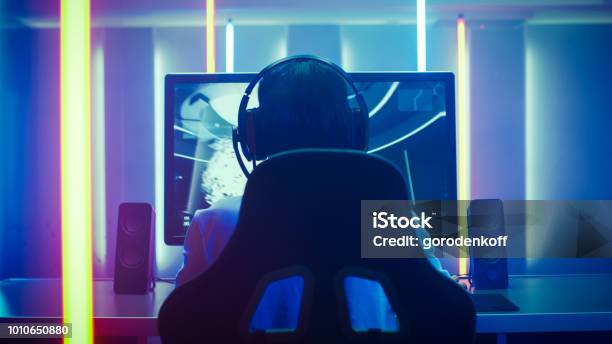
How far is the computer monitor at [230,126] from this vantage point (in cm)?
137

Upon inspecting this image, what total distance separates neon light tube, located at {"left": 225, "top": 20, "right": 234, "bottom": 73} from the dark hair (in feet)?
2.81

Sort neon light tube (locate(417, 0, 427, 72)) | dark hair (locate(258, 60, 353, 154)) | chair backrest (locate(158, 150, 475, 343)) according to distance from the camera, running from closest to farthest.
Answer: chair backrest (locate(158, 150, 475, 343)) → dark hair (locate(258, 60, 353, 154)) → neon light tube (locate(417, 0, 427, 72))

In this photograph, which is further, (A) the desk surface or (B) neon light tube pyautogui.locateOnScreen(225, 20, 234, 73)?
(B) neon light tube pyautogui.locateOnScreen(225, 20, 234, 73)

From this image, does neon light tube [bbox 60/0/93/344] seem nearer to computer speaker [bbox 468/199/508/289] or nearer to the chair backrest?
the chair backrest

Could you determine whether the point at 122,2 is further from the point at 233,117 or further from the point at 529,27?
the point at 529,27

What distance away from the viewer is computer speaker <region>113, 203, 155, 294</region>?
134 cm

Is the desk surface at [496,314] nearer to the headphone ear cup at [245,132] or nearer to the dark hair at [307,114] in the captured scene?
the headphone ear cup at [245,132]

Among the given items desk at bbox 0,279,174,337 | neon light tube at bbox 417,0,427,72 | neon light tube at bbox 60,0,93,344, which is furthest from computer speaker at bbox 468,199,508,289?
neon light tube at bbox 60,0,93,344

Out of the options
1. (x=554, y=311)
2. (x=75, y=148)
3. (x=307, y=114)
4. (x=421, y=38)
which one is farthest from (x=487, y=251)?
(x=75, y=148)

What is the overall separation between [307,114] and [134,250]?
833mm

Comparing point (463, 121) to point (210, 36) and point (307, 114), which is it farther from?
point (307, 114)

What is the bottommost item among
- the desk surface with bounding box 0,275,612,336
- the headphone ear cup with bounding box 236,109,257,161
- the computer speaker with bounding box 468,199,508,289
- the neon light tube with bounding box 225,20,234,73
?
the desk surface with bounding box 0,275,612,336

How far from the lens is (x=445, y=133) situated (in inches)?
54.3

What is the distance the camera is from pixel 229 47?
1.62 meters
